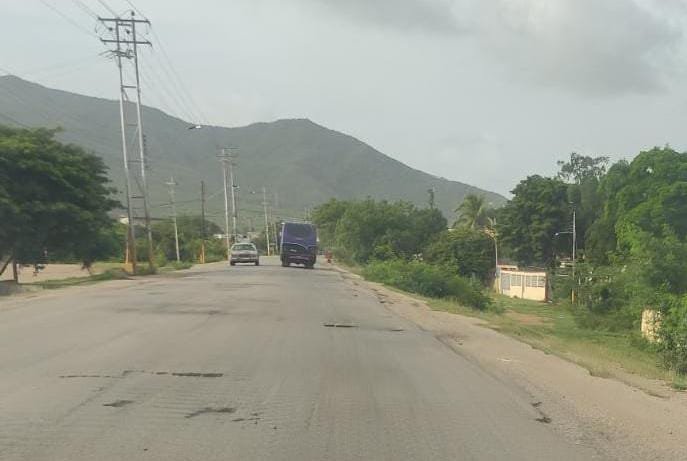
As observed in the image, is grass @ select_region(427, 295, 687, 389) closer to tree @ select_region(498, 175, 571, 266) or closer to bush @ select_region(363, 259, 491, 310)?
bush @ select_region(363, 259, 491, 310)

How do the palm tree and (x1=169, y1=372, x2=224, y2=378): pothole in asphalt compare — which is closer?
(x1=169, y1=372, x2=224, y2=378): pothole in asphalt

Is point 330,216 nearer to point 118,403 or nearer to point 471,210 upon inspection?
point 471,210

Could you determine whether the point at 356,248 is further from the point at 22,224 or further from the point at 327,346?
the point at 327,346

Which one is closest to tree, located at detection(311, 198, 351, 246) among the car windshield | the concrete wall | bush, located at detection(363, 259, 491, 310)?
the concrete wall

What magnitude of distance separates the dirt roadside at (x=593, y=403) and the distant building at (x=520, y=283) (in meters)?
56.0

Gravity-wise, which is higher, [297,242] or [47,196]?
[47,196]

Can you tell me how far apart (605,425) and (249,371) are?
4558 mm

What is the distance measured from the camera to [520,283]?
246 ft

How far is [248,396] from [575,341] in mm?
21415

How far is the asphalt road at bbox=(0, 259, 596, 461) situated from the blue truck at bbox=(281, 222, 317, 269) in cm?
3755

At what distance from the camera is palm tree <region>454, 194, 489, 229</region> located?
9188 centimetres

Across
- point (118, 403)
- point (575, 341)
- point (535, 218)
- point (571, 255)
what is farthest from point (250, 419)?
point (571, 255)

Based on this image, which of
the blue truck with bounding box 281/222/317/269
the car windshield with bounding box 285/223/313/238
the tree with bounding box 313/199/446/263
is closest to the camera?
the blue truck with bounding box 281/222/317/269

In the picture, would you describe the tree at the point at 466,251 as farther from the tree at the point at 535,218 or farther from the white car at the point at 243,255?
the white car at the point at 243,255
